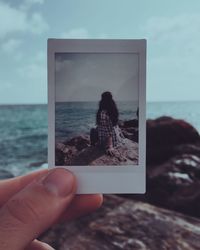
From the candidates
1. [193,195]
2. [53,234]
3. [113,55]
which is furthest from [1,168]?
[113,55]

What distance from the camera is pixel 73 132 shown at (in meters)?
0.66

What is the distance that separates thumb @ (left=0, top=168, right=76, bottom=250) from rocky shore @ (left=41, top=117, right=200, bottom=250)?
158cm

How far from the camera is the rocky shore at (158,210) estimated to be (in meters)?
2.17

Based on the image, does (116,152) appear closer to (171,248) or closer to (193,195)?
(171,248)

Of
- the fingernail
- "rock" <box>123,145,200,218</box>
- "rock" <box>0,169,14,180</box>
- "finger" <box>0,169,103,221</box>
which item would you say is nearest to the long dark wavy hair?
the fingernail

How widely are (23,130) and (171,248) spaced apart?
2412mm

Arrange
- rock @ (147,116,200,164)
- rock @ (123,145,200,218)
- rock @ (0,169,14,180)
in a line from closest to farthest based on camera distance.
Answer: rock @ (123,145,200,218) < rock @ (147,116,200,164) < rock @ (0,169,14,180)

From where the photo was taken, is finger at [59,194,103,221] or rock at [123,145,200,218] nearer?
finger at [59,194,103,221]

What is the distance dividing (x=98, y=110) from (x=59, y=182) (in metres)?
0.15

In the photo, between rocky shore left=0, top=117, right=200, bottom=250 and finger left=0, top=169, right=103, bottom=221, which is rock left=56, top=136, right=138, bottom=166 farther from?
rocky shore left=0, top=117, right=200, bottom=250

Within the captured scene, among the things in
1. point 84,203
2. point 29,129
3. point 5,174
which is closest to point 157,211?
point 5,174

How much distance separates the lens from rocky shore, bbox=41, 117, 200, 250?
7.11 feet

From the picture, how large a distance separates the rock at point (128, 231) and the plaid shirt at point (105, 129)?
1.61 metres

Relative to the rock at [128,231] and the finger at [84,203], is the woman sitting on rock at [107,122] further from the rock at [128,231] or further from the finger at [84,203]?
the rock at [128,231]
